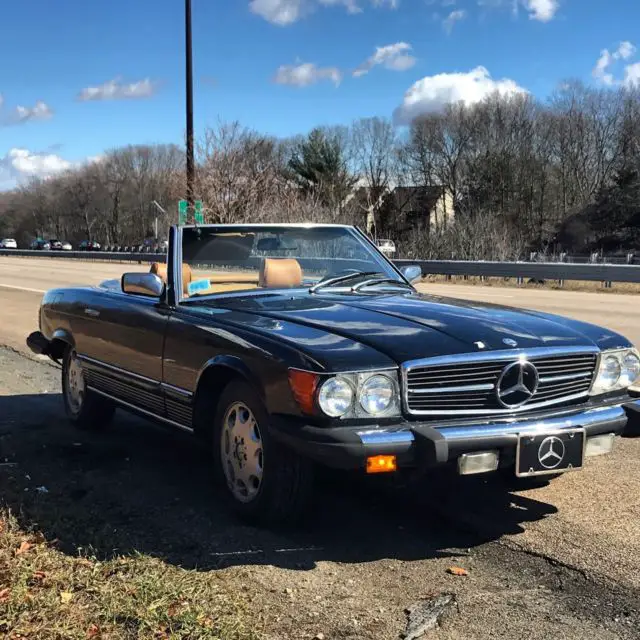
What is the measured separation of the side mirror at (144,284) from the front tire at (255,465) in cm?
107

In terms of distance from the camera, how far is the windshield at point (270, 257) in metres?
4.97

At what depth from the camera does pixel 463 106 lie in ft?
232

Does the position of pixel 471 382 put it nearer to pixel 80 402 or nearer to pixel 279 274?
pixel 279 274

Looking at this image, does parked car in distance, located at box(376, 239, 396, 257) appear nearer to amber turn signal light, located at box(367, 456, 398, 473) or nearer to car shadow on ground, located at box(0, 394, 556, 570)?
car shadow on ground, located at box(0, 394, 556, 570)

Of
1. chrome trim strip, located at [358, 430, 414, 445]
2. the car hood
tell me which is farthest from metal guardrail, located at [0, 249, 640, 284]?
chrome trim strip, located at [358, 430, 414, 445]

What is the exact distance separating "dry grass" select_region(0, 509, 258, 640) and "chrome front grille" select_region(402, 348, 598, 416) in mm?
1200

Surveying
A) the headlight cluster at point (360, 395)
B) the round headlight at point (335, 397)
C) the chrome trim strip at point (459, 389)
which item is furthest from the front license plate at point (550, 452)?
the round headlight at point (335, 397)

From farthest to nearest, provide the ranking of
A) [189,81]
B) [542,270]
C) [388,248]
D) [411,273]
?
1. [388,248]
2. [189,81]
3. [542,270]
4. [411,273]

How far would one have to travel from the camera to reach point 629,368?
13.1 feet

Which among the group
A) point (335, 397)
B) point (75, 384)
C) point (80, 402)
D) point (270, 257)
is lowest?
point (80, 402)

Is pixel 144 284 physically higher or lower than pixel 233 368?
higher

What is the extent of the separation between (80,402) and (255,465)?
270cm

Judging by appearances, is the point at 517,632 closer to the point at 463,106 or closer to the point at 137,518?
the point at 137,518

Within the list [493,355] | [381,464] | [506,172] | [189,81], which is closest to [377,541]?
[381,464]
